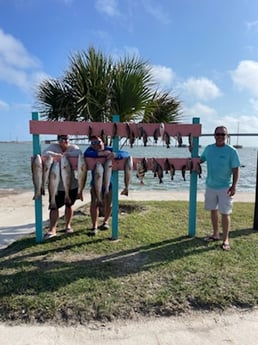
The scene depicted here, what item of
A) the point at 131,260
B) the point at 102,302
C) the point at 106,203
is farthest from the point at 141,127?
the point at 102,302

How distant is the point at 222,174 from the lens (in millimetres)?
4957

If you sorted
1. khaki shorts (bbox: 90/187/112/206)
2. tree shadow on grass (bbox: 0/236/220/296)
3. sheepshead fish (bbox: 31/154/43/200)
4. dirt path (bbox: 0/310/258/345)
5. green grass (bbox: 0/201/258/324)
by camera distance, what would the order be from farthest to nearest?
khaki shorts (bbox: 90/187/112/206)
sheepshead fish (bbox: 31/154/43/200)
tree shadow on grass (bbox: 0/236/220/296)
green grass (bbox: 0/201/258/324)
dirt path (bbox: 0/310/258/345)

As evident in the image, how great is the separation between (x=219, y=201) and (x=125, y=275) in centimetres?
191

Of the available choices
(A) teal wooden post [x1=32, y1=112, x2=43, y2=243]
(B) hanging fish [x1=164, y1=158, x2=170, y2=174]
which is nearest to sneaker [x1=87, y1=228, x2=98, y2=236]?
(A) teal wooden post [x1=32, y1=112, x2=43, y2=243]

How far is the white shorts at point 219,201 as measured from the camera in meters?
4.97

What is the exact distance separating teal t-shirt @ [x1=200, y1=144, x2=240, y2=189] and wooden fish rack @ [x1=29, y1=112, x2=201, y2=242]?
38 centimetres

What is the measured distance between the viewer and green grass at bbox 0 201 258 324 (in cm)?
326

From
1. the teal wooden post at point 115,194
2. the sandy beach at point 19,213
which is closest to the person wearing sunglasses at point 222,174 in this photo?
the teal wooden post at point 115,194

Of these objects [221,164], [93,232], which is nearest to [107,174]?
[93,232]

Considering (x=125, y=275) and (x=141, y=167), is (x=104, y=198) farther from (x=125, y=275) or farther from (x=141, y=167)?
(x=125, y=275)

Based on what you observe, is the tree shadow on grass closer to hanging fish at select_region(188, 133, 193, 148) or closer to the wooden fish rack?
the wooden fish rack

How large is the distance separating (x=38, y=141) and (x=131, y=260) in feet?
7.27

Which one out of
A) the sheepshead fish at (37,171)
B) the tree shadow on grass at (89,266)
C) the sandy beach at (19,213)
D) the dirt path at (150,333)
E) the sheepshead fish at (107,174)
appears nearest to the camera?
the dirt path at (150,333)

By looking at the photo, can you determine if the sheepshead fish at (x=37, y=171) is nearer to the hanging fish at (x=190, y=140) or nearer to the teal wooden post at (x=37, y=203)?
the teal wooden post at (x=37, y=203)
